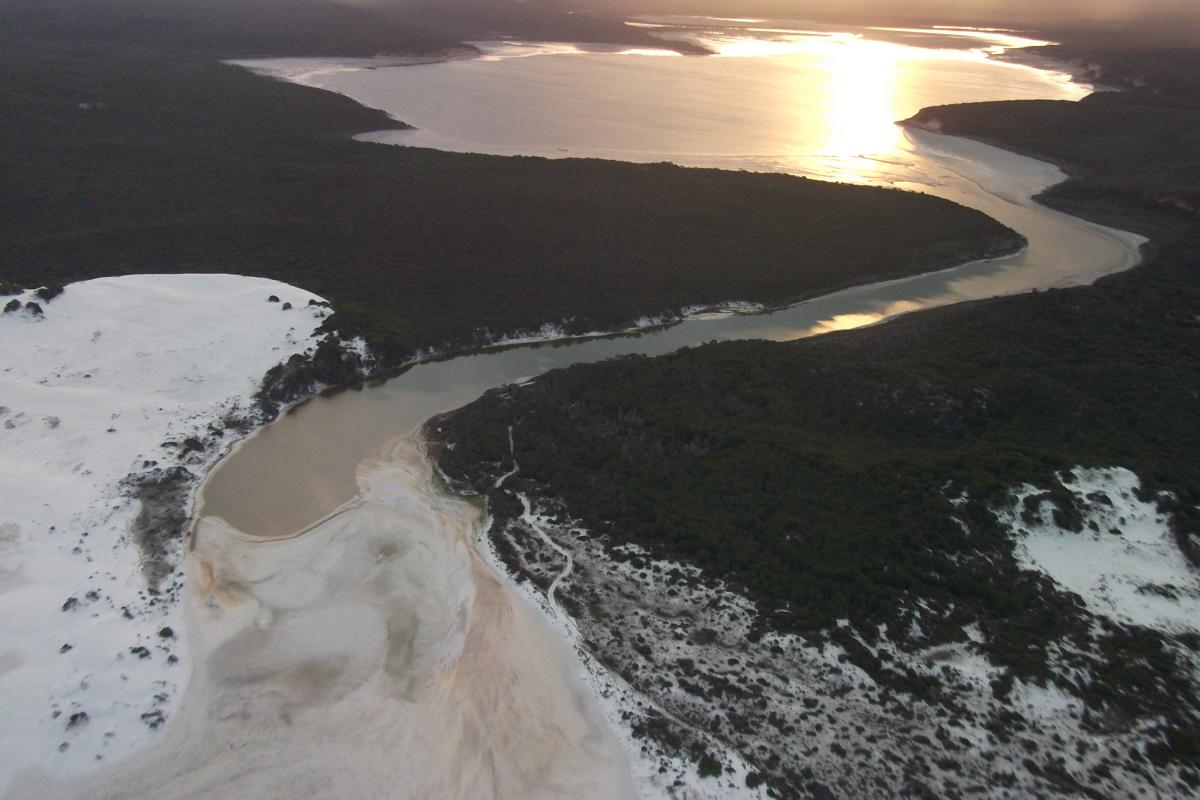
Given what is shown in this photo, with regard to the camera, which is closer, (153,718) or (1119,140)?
(153,718)

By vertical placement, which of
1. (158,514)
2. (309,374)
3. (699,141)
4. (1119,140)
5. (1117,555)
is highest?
(1119,140)

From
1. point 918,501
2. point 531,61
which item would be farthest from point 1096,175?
point 531,61

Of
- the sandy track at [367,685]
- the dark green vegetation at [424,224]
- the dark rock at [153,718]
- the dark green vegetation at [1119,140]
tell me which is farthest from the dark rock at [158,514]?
the dark green vegetation at [1119,140]

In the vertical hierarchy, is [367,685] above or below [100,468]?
below

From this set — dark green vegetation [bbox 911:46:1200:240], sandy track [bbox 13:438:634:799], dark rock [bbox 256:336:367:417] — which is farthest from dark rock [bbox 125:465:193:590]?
dark green vegetation [bbox 911:46:1200:240]

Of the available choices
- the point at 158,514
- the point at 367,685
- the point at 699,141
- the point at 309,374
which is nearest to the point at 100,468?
the point at 158,514

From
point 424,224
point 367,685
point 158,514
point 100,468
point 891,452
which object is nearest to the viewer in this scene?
point 367,685

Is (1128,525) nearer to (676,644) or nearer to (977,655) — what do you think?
(977,655)

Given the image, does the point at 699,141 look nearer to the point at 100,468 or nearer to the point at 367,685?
the point at 100,468
